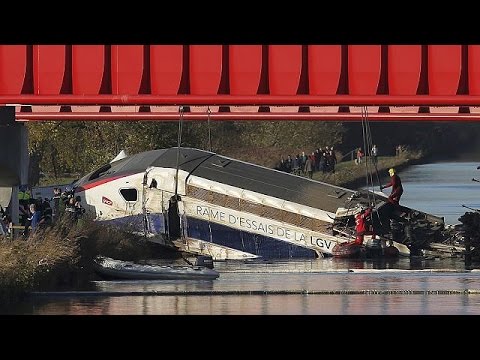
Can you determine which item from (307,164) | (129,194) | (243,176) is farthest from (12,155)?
(307,164)

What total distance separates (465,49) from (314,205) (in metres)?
15.0

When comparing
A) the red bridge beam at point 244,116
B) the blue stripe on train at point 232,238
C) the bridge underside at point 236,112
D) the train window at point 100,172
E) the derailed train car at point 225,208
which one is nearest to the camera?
the bridge underside at point 236,112

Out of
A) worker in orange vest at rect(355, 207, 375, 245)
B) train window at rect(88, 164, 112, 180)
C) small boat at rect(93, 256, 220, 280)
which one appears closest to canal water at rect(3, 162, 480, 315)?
small boat at rect(93, 256, 220, 280)

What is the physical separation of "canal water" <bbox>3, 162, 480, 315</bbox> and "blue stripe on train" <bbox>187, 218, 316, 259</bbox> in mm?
1518

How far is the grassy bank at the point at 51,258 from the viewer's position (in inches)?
1193

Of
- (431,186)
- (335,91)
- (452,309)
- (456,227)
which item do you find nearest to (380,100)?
(335,91)

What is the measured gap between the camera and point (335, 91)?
30938 mm

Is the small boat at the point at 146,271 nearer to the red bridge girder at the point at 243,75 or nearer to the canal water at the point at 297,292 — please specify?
the canal water at the point at 297,292

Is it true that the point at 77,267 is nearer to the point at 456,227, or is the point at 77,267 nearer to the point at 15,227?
the point at 15,227

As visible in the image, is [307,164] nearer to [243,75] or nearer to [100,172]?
[100,172]

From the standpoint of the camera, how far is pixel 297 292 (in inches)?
1331

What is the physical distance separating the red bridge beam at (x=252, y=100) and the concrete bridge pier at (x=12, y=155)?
14.0 feet

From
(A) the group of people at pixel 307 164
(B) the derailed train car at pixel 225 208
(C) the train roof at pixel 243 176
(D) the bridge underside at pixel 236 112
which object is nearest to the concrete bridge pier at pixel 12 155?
(D) the bridge underside at pixel 236 112
